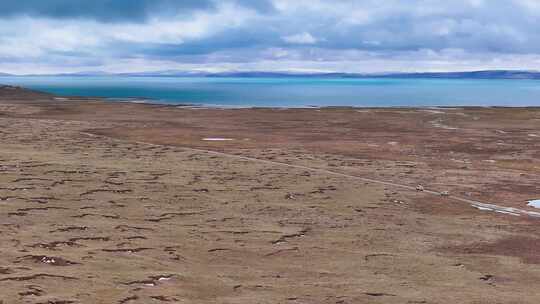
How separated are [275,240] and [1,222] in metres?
9.45

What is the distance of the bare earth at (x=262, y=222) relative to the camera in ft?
55.5

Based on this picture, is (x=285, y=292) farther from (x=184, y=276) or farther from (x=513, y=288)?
(x=513, y=288)

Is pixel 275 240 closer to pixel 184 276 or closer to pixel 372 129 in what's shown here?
pixel 184 276

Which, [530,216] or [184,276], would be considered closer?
[184,276]

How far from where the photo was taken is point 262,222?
83.2 ft

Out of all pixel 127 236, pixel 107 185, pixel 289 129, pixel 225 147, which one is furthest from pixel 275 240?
pixel 289 129

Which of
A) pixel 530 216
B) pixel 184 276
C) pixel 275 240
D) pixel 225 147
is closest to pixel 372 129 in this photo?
pixel 225 147

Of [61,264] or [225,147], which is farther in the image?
[225,147]

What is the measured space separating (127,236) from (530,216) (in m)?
18.2

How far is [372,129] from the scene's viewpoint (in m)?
72.4

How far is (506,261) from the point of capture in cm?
2141

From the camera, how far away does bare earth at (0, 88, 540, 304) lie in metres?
16.9

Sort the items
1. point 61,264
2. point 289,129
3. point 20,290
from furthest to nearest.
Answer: point 289,129 → point 61,264 → point 20,290

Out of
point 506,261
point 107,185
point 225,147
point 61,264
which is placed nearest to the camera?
point 61,264
